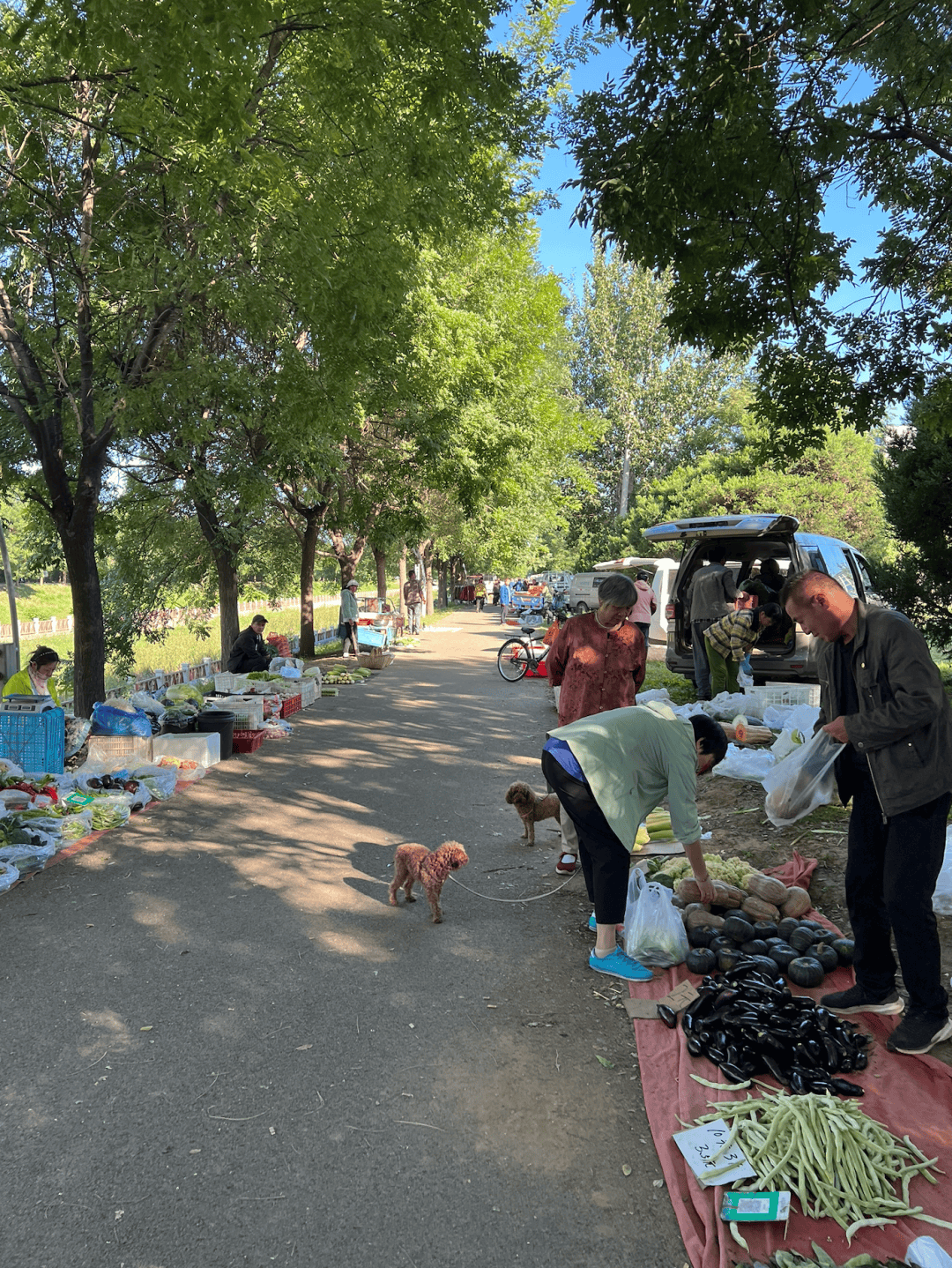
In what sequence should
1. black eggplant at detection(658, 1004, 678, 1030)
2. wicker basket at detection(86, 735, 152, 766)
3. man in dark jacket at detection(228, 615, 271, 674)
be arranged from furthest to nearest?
1. man in dark jacket at detection(228, 615, 271, 674)
2. wicker basket at detection(86, 735, 152, 766)
3. black eggplant at detection(658, 1004, 678, 1030)

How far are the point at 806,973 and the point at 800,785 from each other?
5.75 feet

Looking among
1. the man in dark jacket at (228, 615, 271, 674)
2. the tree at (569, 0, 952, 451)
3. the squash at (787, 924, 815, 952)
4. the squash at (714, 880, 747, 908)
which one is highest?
the tree at (569, 0, 952, 451)

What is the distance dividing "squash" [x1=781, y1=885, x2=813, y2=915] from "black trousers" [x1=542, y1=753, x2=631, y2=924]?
42.5 inches

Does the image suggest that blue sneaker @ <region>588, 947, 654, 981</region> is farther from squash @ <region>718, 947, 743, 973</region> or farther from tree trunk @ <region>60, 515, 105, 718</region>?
tree trunk @ <region>60, 515, 105, 718</region>

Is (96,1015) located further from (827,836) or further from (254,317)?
(254,317)

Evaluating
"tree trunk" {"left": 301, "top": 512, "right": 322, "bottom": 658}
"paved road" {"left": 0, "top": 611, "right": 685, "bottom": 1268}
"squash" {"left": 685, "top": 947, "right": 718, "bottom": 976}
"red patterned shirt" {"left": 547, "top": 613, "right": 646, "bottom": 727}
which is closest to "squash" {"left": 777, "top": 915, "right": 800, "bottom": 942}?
"squash" {"left": 685, "top": 947, "right": 718, "bottom": 976}

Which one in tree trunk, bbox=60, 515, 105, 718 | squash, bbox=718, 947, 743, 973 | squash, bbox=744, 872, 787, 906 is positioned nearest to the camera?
squash, bbox=718, 947, 743, 973

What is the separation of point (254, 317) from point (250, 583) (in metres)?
19.4

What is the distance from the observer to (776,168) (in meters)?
6.88

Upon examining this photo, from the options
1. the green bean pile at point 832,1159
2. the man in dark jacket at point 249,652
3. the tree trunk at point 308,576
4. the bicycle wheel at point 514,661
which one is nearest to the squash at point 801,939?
the green bean pile at point 832,1159

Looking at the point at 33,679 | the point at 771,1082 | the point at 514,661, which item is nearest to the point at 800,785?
the point at 771,1082

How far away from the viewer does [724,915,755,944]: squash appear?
15.3 ft

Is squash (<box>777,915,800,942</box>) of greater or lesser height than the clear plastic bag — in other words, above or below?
below

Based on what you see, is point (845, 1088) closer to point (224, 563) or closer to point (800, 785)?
point (800, 785)
